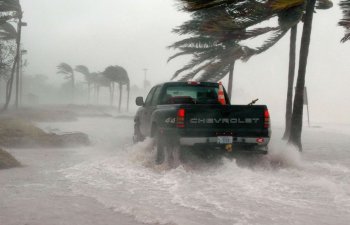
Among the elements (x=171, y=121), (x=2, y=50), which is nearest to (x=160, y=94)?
(x=171, y=121)

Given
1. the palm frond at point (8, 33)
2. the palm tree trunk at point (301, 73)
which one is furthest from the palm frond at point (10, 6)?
the palm tree trunk at point (301, 73)

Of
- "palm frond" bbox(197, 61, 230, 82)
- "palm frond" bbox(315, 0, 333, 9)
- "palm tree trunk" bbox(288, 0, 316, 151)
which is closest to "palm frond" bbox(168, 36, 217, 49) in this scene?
"palm frond" bbox(197, 61, 230, 82)

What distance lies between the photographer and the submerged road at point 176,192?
16.1 ft

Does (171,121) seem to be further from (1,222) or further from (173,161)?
(1,222)

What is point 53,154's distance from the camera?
11.7 meters

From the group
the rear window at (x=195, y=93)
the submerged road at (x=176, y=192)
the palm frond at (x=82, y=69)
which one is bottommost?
the submerged road at (x=176, y=192)

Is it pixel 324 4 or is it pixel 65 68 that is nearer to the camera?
pixel 324 4

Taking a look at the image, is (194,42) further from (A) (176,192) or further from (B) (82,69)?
(B) (82,69)

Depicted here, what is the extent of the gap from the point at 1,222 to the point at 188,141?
3931 millimetres

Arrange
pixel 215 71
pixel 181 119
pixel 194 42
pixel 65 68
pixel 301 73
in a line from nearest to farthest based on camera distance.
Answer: pixel 181 119
pixel 301 73
pixel 215 71
pixel 194 42
pixel 65 68

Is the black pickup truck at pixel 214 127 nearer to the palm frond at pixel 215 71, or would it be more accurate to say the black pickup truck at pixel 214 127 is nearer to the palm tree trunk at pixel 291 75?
the palm frond at pixel 215 71

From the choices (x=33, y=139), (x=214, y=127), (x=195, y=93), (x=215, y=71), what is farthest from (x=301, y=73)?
(x=33, y=139)

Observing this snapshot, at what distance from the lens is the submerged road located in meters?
4.92

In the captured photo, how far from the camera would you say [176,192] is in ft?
20.7
